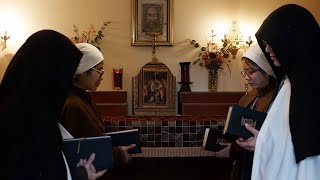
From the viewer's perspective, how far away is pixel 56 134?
1.77 m

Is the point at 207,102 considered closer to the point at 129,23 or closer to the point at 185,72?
the point at 185,72

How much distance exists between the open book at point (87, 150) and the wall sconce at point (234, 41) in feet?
15.2

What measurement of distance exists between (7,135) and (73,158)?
1.35 feet

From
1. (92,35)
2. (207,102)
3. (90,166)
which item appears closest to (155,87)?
(207,102)

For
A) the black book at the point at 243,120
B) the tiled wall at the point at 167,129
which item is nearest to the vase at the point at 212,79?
the tiled wall at the point at 167,129

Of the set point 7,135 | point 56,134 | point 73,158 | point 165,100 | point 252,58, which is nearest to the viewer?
point 7,135

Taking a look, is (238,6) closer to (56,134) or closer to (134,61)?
(134,61)

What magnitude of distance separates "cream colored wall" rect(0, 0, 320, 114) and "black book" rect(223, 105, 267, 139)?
447cm

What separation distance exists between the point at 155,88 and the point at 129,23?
49.4 inches

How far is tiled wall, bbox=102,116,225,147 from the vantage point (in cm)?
442

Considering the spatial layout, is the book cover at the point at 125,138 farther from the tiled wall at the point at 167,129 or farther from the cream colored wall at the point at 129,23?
the cream colored wall at the point at 129,23

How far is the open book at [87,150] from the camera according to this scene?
6.41 feet

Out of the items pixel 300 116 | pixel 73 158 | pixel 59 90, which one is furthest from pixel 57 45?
pixel 300 116

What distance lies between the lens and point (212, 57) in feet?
20.8
